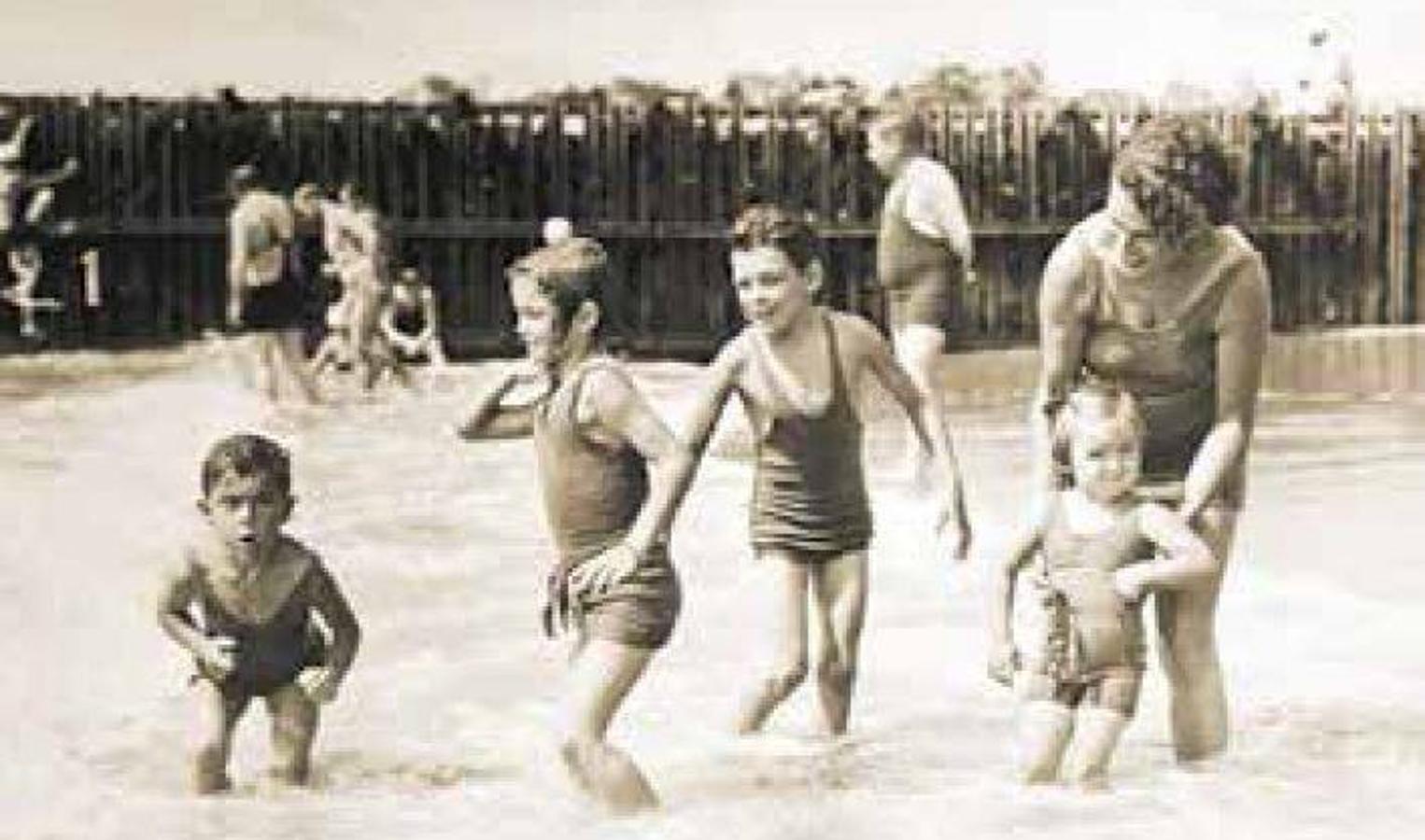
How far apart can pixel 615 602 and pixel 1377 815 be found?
66 centimetres

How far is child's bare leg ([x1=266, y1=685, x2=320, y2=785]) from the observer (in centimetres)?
A: 222

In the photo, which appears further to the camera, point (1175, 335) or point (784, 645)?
point (784, 645)

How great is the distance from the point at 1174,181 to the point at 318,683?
0.83m

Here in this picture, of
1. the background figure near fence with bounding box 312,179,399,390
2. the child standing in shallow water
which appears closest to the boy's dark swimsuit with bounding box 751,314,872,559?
the child standing in shallow water

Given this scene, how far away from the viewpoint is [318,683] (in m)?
2.22

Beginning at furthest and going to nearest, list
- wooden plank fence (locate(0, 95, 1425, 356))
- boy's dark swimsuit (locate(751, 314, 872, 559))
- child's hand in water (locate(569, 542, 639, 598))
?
wooden plank fence (locate(0, 95, 1425, 356)), boy's dark swimsuit (locate(751, 314, 872, 559)), child's hand in water (locate(569, 542, 639, 598))

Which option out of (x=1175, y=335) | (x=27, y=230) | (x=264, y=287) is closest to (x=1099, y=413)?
(x=1175, y=335)

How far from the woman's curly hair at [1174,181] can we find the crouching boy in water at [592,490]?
0.44 metres

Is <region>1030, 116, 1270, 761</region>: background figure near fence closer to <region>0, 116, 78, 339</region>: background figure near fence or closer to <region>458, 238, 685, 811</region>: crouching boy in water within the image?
<region>458, 238, 685, 811</region>: crouching boy in water

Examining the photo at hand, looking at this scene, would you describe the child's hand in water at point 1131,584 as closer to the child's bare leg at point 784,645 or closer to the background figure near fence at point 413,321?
the child's bare leg at point 784,645

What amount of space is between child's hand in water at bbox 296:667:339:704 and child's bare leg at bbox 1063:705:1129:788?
0.63m

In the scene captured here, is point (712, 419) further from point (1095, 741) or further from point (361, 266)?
point (361, 266)

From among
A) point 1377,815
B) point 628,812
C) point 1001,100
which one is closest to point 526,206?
point 1001,100

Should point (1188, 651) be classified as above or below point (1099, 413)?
below
